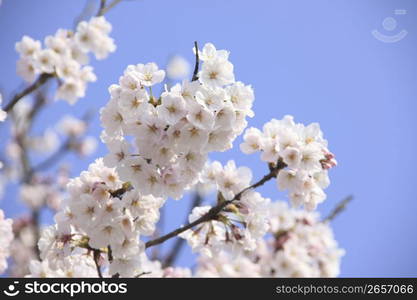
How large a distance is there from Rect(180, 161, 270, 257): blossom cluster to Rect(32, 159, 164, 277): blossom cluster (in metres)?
0.35

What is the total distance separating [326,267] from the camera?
4.93m

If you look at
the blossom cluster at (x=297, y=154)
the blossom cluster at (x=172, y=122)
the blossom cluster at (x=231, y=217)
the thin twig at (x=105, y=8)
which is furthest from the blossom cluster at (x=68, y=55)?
the blossom cluster at (x=297, y=154)

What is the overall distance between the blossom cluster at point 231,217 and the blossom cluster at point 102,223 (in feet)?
1.15

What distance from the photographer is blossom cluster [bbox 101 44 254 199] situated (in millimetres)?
2373

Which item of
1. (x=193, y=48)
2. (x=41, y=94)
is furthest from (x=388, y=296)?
(x=41, y=94)

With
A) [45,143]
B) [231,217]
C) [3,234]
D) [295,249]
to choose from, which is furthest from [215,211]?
[45,143]

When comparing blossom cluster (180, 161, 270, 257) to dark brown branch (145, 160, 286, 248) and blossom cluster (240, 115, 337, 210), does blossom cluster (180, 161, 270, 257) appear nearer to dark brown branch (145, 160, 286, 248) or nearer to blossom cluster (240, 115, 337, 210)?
dark brown branch (145, 160, 286, 248)

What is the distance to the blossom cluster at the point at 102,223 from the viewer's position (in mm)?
2611

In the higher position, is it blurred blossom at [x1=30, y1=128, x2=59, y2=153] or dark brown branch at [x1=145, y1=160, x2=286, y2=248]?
blurred blossom at [x1=30, y1=128, x2=59, y2=153]

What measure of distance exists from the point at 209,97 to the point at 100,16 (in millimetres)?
1929

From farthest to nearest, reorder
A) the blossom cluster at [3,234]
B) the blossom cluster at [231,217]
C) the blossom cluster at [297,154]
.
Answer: the blossom cluster at [3,234], the blossom cluster at [231,217], the blossom cluster at [297,154]

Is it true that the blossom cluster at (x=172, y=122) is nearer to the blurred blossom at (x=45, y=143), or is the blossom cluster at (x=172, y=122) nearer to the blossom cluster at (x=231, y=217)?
the blossom cluster at (x=231, y=217)

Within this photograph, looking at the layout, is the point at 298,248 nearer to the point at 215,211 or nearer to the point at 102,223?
the point at 215,211

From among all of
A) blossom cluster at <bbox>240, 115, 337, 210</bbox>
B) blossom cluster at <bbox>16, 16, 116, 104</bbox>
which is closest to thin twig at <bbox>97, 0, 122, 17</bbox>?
blossom cluster at <bbox>16, 16, 116, 104</bbox>
